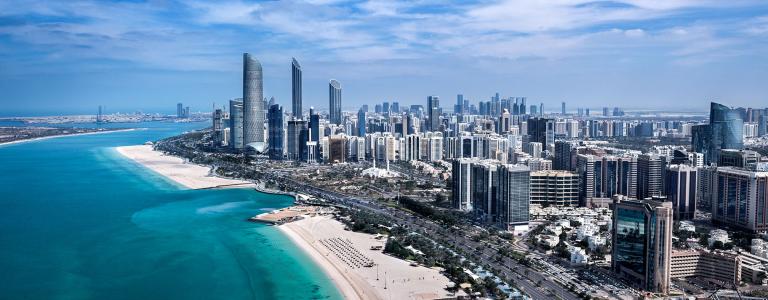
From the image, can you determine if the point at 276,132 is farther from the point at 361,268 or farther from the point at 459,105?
the point at 459,105

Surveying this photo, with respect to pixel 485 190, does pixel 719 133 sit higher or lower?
higher

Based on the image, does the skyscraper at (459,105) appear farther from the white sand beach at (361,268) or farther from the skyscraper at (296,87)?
the white sand beach at (361,268)

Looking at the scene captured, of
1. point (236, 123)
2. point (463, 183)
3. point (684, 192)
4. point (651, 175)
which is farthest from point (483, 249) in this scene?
point (236, 123)

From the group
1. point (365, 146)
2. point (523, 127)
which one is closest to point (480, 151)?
point (365, 146)

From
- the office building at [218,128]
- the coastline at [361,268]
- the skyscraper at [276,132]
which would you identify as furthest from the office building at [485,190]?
the office building at [218,128]

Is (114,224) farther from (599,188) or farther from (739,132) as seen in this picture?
(739,132)

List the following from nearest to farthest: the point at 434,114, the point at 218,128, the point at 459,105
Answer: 1. the point at 218,128
2. the point at 434,114
3. the point at 459,105
